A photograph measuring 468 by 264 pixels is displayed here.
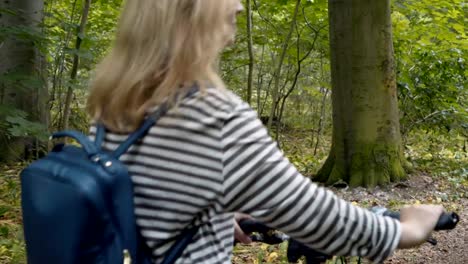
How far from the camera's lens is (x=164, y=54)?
4.29 feet

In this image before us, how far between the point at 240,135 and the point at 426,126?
8111 mm

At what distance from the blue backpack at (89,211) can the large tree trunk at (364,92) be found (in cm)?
574

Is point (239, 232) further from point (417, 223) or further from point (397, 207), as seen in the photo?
point (397, 207)

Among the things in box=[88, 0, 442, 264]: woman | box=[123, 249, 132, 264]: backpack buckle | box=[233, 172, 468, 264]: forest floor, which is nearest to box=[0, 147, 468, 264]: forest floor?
box=[233, 172, 468, 264]: forest floor

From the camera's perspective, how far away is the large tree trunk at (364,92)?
22.0 feet

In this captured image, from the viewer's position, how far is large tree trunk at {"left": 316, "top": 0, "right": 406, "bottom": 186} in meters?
6.71

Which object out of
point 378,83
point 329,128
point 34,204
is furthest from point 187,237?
point 329,128

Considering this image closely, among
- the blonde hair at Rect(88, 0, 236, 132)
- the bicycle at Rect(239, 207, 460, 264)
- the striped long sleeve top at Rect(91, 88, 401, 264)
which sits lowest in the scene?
the bicycle at Rect(239, 207, 460, 264)

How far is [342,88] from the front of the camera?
6918 mm

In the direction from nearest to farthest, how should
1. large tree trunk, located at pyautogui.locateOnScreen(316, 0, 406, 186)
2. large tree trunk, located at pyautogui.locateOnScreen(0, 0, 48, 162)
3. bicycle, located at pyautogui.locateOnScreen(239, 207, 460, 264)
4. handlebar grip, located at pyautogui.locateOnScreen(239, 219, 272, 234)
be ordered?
bicycle, located at pyautogui.locateOnScreen(239, 207, 460, 264) < handlebar grip, located at pyautogui.locateOnScreen(239, 219, 272, 234) < large tree trunk, located at pyautogui.locateOnScreen(0, 0, 48, 162) < large tree trunk, located at pyautogui.locateOnScreen(316, 0, 406, 186)

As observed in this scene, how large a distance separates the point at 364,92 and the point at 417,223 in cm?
547

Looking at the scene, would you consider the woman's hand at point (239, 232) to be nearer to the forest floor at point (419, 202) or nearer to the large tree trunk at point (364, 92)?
the forest floor at point (419, 202)

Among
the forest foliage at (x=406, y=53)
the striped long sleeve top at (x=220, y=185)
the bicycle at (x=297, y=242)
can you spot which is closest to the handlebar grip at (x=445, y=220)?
the bicycle at (x=297, y=242)

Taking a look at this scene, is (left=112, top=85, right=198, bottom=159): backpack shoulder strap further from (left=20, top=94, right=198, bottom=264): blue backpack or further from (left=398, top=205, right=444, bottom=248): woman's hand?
(left=398, top=205, right=444, bottom=248): woman's hand
